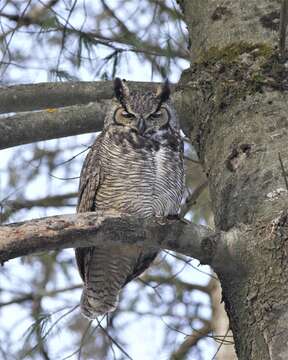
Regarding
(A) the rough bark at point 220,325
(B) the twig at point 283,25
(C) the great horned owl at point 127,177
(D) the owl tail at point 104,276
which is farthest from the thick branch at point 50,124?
(A) the rough bark at point 220,325

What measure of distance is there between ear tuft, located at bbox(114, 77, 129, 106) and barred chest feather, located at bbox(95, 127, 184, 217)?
12 centimetres

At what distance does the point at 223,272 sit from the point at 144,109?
1.05 m

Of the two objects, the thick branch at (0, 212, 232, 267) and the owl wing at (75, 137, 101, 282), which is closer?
the thick branch at (0, 212, 232, 267)

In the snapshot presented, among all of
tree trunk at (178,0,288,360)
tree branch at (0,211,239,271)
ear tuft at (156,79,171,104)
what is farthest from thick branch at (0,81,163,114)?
tree branch at (0,211,239,271)

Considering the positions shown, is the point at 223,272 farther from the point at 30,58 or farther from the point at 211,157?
the point at 30,58

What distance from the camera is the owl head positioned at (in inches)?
119

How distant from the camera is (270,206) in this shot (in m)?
2.22

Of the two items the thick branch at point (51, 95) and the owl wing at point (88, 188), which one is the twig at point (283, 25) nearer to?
the thick branch at point (51, 95)

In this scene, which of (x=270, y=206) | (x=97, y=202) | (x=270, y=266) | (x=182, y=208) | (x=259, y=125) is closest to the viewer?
(x=270, y=266)

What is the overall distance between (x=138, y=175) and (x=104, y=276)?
20.1 inches

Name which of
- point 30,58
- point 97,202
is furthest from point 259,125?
point 30,58

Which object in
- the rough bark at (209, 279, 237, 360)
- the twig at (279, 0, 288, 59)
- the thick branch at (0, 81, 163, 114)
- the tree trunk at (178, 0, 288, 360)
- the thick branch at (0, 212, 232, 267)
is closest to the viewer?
the thick branch at (0, 212, 232, 267)

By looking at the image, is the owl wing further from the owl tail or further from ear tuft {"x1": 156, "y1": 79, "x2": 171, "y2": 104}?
ear tuft {"x1": 156, "y1": 79, "x2": 171, "y2": 104}

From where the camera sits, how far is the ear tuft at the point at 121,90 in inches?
116
